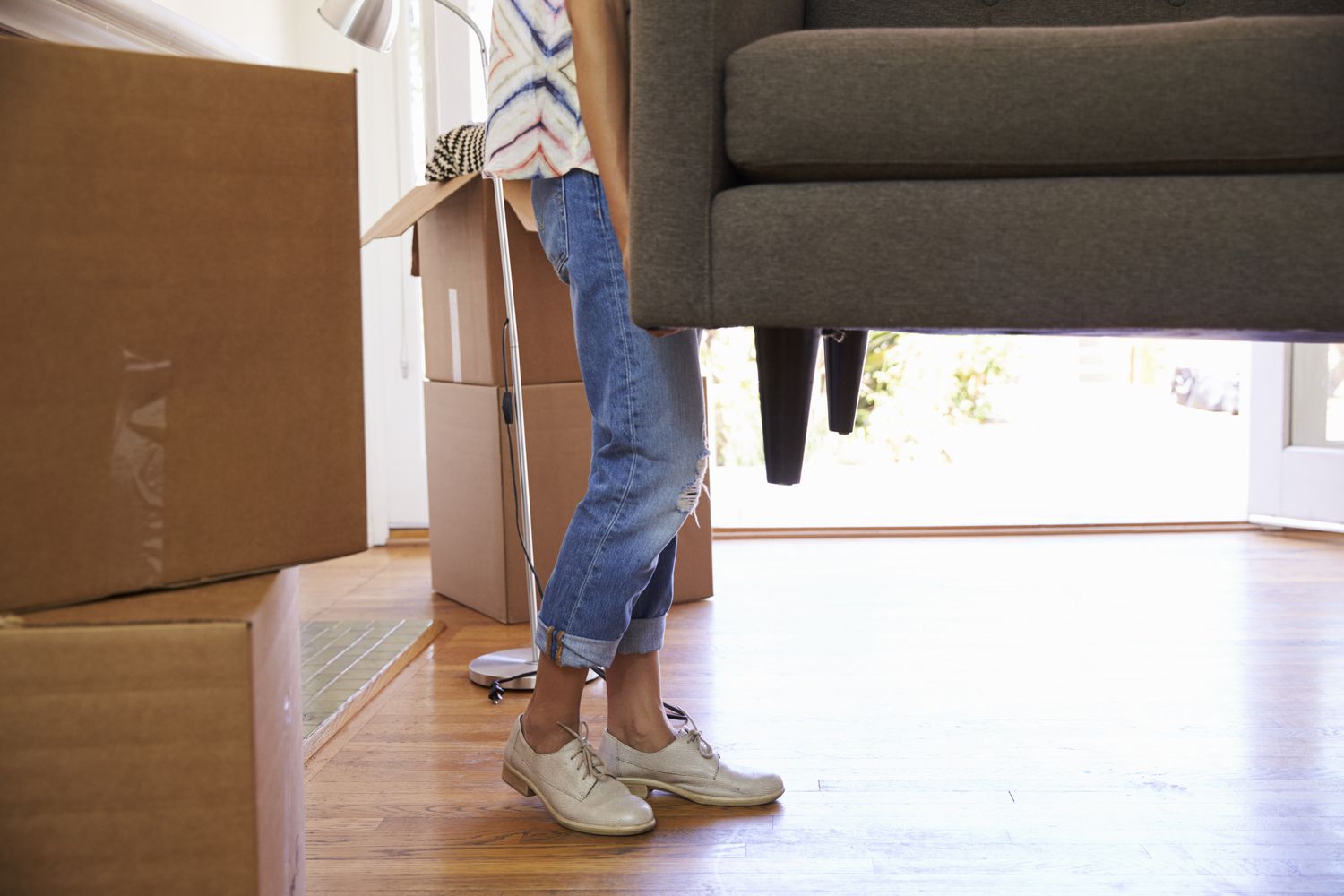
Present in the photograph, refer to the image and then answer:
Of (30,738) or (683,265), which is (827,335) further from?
(30,738)

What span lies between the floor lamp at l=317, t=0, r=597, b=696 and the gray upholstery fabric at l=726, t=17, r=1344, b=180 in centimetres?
89

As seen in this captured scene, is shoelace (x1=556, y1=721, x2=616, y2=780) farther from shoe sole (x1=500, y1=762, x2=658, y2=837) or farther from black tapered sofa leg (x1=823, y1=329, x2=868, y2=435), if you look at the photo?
black tapered sofa leg (x1=823, y1=329, x2=868, y2=435)

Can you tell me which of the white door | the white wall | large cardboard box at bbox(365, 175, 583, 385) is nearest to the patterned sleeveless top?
large cardboard box at bbox(365, 175, 583, 385)

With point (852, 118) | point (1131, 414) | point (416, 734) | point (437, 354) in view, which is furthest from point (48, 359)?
point (1131, 414)

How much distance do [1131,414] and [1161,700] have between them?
11.9ft

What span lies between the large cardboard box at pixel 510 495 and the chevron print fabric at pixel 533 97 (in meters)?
0.86

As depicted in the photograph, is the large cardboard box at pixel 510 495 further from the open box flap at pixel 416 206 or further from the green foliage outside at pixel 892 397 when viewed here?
the green foliage outside at pixel 892 397

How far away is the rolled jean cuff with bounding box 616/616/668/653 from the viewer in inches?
48.1

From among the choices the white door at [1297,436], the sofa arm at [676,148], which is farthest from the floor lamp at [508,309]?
the white door at [1297,436]

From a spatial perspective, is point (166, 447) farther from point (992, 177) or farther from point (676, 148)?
point (992, 177)

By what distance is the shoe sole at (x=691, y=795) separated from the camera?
1.20 meters

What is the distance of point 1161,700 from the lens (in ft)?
5.00

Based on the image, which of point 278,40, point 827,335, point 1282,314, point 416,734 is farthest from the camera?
point 278,40

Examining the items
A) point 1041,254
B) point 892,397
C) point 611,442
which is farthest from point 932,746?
point 892,397
